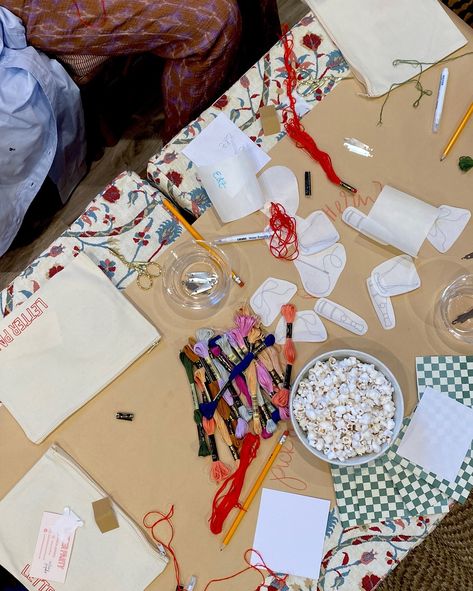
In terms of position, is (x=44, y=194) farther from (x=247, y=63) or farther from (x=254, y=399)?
(x=254, y=399)

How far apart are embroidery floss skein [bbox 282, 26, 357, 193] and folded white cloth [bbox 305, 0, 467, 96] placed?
92 millimetres

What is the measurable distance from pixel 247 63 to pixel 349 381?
1.29 metres

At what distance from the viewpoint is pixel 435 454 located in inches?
39.0

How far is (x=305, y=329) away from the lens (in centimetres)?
106

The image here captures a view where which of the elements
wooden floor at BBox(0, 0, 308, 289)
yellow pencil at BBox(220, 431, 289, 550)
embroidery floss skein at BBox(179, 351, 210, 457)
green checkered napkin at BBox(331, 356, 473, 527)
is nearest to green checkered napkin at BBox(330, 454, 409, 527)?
green checkered napkin at BBox(331, 356, 473, 527)

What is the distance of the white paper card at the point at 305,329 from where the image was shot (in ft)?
3.46

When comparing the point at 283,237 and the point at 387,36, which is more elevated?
the point at 387,36

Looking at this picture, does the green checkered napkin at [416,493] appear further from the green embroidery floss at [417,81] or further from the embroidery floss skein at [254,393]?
the green embroidery floss at [417,81]

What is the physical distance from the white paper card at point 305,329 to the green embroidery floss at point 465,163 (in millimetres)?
418

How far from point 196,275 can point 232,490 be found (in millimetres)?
417

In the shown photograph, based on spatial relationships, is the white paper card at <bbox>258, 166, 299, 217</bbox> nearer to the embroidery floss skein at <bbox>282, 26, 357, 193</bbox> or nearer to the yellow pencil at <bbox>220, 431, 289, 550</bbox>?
the embroidery floss skein at <bbox>282, 26, 357, 193</bbox>

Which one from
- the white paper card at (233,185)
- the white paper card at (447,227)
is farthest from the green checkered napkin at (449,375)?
the white paper card at (233,185)

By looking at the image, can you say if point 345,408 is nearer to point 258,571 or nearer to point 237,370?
point 237,370

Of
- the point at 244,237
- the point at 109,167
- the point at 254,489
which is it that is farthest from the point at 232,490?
the point at 109,167
